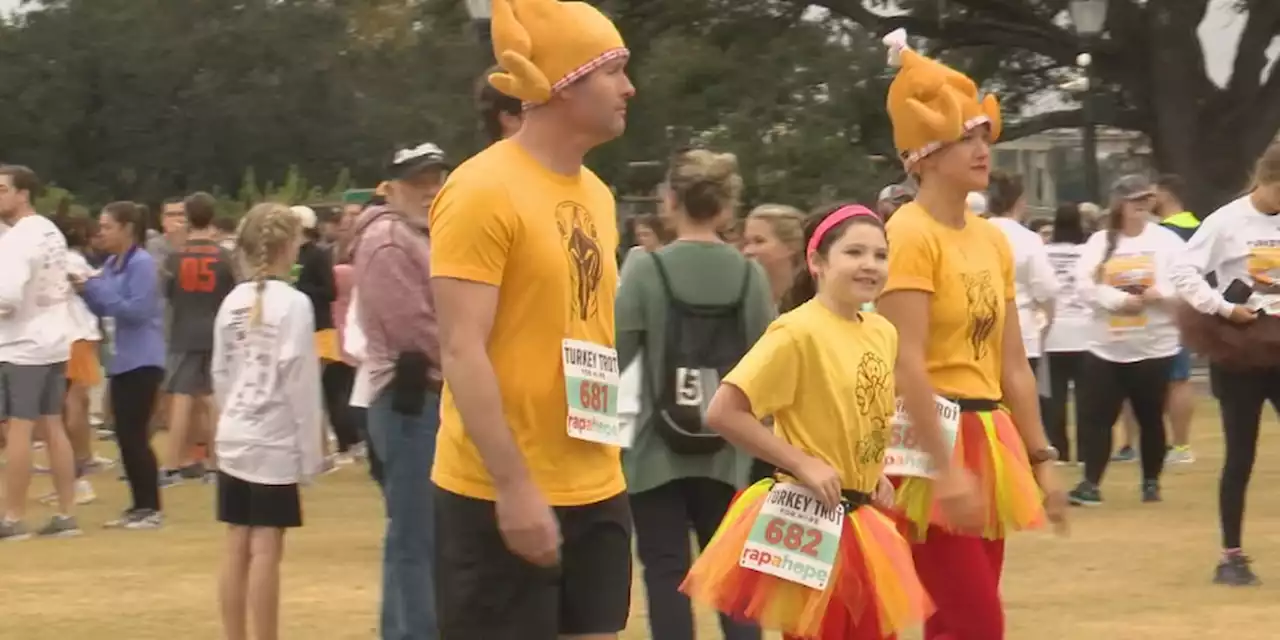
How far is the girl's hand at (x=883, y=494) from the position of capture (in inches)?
229

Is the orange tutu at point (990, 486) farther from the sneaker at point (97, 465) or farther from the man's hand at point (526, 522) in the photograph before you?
the sneaker at point (97, 465)

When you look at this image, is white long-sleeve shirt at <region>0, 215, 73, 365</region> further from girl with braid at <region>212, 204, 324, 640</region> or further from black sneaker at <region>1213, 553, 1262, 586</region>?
black sneaker at <region>1213, 553, 1262, 586</region>

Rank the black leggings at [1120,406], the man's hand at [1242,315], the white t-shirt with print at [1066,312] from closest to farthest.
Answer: the man's hand at [1242,315] → the black leggings at [1120,406] → the white t-shirt with print at [1066,312]

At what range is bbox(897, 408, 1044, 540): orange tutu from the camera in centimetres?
611

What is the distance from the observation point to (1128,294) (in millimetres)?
12992

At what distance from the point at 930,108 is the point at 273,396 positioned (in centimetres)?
281

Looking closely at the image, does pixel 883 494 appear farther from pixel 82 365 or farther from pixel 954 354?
pixel 82 365

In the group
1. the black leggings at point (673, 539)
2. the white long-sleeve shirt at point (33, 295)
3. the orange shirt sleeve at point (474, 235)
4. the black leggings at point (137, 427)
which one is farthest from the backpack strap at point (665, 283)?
the black leggings at point (137, 427)

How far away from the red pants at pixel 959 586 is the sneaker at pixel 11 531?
7.27 metres

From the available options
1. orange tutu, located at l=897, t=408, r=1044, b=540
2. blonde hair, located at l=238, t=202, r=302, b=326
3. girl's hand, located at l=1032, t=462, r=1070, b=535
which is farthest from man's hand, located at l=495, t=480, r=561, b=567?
blonde hair, located at l=238, t=202, r=302, b=326

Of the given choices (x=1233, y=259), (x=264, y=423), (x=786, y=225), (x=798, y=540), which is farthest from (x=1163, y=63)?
(x=798, y=540)

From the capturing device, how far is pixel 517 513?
170 inches

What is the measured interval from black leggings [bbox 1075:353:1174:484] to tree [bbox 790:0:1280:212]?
19674mm

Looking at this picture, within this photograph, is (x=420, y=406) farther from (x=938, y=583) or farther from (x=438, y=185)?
(x=938, y=583)
